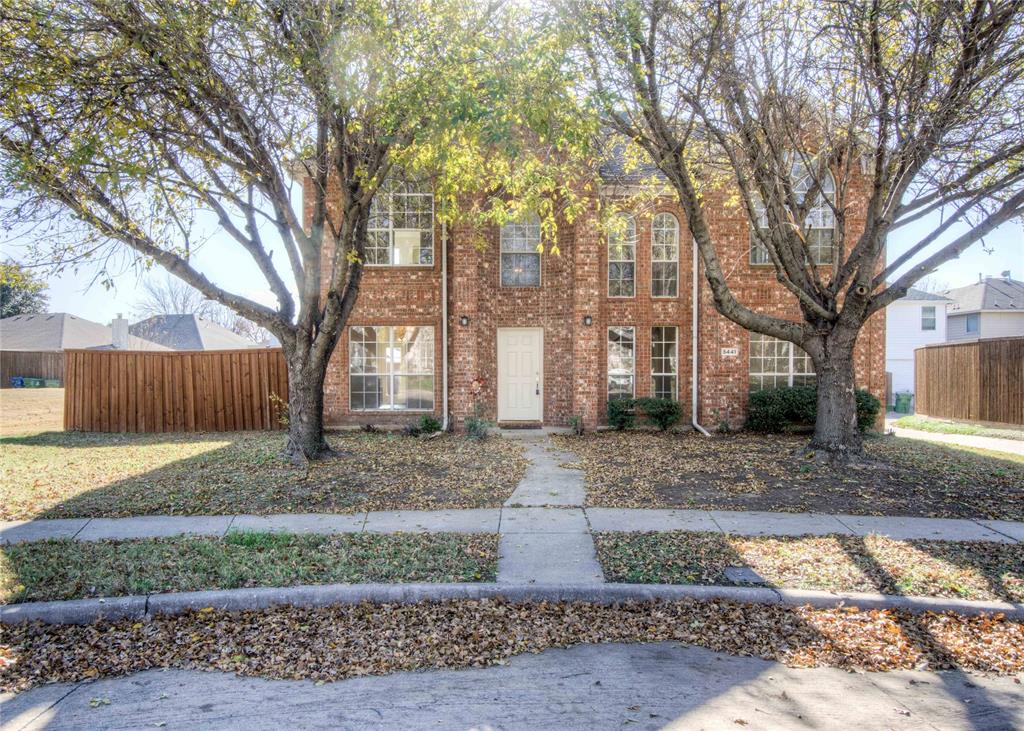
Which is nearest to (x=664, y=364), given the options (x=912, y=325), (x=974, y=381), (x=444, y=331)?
(x=444, y=331)

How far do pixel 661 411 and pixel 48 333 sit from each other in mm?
37835

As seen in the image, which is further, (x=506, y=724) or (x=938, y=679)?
(x=938, y=679)

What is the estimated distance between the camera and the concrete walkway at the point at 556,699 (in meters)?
2.96

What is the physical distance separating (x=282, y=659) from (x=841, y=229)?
9.14m

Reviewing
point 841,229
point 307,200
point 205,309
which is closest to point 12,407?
point 307,200

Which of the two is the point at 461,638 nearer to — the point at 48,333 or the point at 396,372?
the point at 396,372

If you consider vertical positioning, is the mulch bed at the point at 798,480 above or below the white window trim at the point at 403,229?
below

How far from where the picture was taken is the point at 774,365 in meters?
13.6

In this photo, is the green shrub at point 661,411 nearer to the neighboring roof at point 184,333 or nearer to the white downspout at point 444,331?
the white downspout at point 444,331

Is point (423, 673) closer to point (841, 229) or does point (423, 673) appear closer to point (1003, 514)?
point (1003, 514)

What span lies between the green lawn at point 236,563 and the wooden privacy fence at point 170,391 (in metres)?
8.46

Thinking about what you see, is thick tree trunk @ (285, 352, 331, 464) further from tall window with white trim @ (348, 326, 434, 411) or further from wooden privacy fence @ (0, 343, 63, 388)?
wooden privacy fence @ (0, 343, 63, 388)

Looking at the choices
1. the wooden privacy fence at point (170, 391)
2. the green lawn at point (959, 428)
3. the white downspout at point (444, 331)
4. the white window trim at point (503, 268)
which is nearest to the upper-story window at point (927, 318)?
the green lawn at point (959, 428)

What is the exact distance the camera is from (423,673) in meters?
3.43
